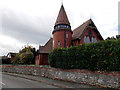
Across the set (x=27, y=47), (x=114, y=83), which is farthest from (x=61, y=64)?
(x=27, y=47)

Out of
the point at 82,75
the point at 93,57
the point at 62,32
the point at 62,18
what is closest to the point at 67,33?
the point at 62,32

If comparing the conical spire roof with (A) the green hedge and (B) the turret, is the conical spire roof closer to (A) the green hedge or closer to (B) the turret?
(B) the turret

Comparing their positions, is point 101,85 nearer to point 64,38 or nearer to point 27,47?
point 64,38

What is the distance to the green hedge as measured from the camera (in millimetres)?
13938

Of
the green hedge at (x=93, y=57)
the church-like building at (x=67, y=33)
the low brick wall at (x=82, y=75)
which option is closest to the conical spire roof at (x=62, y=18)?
the church-like building at (x=67, y=33)

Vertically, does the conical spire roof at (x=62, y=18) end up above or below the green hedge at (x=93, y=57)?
above

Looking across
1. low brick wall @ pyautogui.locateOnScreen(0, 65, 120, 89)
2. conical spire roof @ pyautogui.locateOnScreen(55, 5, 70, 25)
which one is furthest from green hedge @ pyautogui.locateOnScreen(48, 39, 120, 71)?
conical spire roof @ pyautogui.locateOnScreen(55, 5, 70, 25)

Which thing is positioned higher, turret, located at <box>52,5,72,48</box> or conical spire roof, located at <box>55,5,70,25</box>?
conical spire roof, located at <box>55,5,70,25</box>

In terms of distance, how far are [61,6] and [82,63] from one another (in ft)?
84.3

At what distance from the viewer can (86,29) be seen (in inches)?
1473

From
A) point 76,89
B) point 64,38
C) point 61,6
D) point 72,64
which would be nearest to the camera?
point 76,89

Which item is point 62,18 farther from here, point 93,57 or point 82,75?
point 93,57

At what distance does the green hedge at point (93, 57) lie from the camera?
13938 millimetres

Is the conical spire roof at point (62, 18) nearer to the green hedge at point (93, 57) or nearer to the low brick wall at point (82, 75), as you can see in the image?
the low brick wall at point (82, 75)
